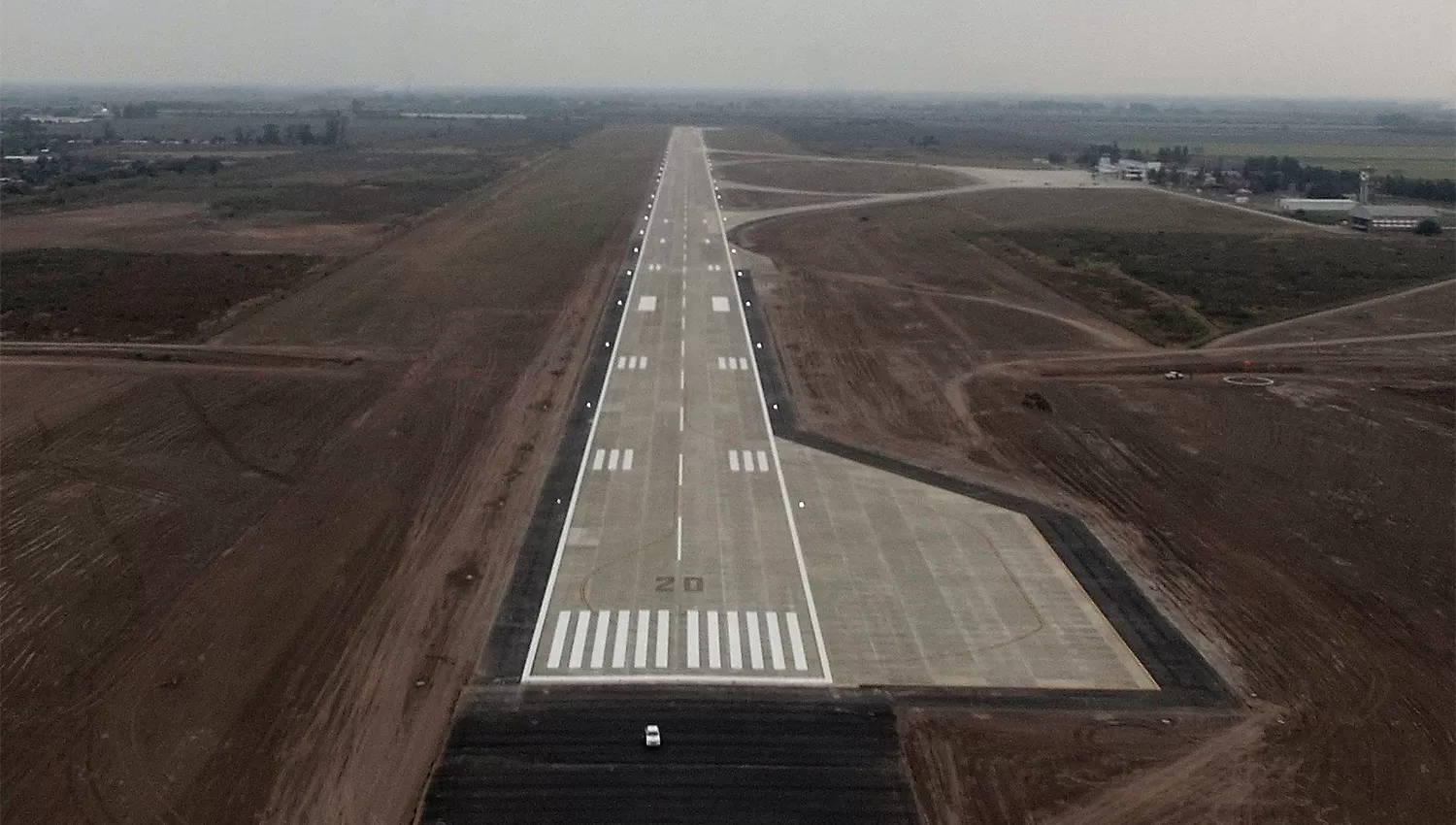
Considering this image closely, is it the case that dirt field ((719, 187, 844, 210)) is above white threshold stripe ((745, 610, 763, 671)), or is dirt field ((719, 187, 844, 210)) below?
above

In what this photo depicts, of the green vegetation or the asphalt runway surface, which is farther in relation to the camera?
the green vegetation

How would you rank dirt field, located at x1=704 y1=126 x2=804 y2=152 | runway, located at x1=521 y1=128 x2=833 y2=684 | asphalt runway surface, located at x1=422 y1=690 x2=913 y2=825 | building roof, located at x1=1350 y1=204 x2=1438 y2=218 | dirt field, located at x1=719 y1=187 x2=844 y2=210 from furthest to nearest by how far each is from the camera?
dirt field, located at x1=704 y1=126 x2=804 y2=152 → dirt field, located at x1=719 y1=187 x2=844 y2=210 → building roof, located at x1=1350 y1=204 x2=1438 y2=218 → runway, located at x1=521 y1=128 x2=833 y2=684 → asphalt runway surface, located at x1=422 y1=690 x2=913 y2=825

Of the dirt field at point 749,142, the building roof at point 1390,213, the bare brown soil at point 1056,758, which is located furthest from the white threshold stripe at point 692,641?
the dirt field at point 749,142

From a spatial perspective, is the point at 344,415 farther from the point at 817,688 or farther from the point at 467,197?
the point at 467,197

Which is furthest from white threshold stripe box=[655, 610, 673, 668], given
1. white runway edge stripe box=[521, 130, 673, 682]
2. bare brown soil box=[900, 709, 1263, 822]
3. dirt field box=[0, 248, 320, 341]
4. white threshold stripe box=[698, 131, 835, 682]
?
dirt field box=[0, 248, 320, 341]

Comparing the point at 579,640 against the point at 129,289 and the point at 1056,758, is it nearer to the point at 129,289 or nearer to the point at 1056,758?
the point at 1056,758

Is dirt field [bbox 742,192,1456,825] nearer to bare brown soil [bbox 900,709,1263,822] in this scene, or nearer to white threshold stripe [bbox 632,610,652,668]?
bare brown soil [bbox 900,709,1263,822]

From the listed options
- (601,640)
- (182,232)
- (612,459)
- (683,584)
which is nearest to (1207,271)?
(612,459)

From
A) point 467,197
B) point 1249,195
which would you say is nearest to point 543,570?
point 467,197
